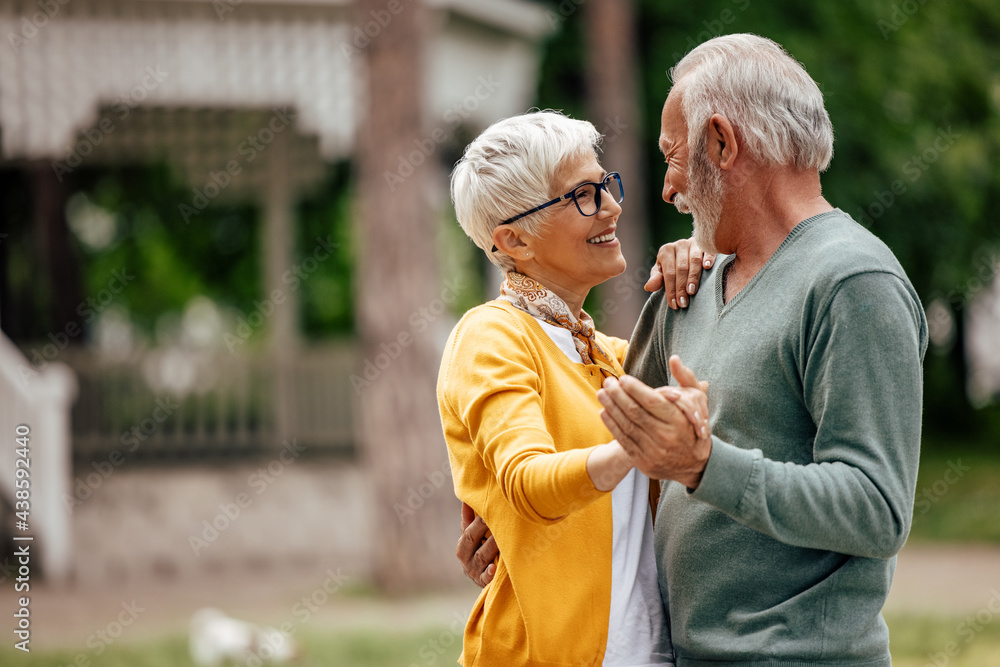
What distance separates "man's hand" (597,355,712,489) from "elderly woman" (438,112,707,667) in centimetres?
13

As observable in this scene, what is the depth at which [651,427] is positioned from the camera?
5.53ft

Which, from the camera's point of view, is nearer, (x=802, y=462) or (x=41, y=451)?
(x=802, y=462)

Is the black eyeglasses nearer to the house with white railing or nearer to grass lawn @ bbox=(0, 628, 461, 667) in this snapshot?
grass lawn @ bbox=(0, 628, 461, 667)

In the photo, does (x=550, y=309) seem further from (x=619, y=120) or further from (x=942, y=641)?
(x=619, y=120)

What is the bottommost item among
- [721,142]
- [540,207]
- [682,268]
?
[682,268]

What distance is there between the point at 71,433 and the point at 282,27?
14.6ft

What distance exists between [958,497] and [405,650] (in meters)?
7.75

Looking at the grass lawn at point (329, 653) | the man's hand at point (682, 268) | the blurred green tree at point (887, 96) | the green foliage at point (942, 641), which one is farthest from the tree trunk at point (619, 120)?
the man's hand at point (682, 268)

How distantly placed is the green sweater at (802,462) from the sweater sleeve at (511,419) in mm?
238

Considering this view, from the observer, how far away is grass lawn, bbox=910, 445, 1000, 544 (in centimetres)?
1015

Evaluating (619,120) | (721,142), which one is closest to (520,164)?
(721,142)

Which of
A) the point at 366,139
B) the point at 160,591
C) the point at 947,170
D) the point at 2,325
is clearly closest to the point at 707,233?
the point at 366,139

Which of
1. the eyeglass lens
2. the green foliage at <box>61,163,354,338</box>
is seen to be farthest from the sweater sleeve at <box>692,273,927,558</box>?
the green foliage at <box>61,163,354,338</box>

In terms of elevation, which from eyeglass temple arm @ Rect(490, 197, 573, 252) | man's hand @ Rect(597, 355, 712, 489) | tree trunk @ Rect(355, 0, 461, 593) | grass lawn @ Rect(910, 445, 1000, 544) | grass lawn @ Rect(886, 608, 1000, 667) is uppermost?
eyeglass temple arm @ Rect(490, 197, 573, 252)
